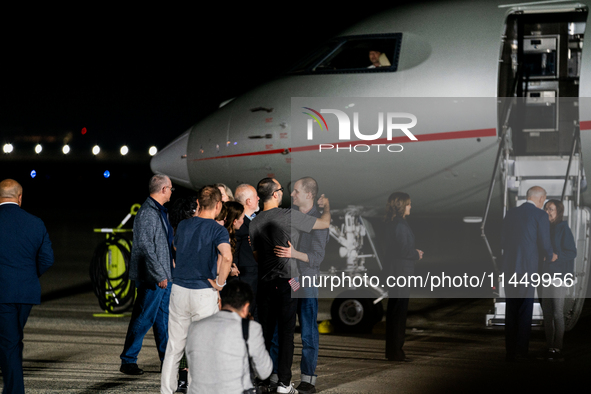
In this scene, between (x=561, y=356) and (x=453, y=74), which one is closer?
(x=561, y=356)

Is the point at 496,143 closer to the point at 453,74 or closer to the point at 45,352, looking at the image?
the point at 453,74

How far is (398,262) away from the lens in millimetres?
6840

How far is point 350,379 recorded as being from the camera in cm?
598

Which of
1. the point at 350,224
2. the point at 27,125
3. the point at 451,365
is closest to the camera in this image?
the point at 451,365

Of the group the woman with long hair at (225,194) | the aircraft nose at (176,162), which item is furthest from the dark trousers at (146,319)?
the aircraft nose at (176,162)

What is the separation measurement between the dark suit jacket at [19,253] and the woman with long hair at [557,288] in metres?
4.84

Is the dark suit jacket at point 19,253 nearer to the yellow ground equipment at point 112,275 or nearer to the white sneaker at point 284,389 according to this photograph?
the white sneaker at point 284,389

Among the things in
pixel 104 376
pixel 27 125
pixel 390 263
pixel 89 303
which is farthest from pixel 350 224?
pixel 27 125

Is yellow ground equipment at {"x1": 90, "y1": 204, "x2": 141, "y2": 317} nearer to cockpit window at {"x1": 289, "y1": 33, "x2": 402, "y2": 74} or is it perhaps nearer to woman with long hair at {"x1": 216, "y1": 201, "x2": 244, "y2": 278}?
cockpit window at {"x1": 289, "y1": 33, "x2": 402, "y2": 74}

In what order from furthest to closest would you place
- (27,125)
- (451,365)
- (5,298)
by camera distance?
(27,125) → (451,365) → (5,298)

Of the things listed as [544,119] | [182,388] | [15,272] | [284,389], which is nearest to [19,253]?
[15,272]

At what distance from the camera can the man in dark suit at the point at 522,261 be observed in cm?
672

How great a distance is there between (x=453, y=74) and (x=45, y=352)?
5.45 m

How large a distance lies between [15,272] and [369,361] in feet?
11.5
